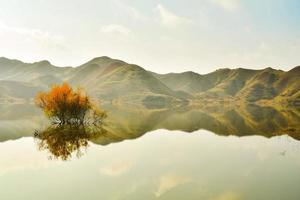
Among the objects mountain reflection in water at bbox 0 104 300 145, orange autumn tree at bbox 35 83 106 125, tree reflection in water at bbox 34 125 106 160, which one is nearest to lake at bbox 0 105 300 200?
tree reflection in water at bbox 34 125 106 160

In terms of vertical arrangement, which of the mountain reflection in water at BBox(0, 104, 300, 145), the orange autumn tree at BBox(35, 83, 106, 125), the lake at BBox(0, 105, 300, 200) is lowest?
the lake at BBox(0, 105, 300, 200)

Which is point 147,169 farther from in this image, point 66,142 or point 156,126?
point 156,126

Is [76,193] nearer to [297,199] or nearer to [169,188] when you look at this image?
[169,188]

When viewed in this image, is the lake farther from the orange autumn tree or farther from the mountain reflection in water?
the orange autumn tree

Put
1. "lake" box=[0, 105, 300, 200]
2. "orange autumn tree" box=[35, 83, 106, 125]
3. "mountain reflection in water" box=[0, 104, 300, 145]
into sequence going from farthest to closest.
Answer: "orange autumn tree" box=[35, 83, 106, 125], "mountain reflection in water" box=[0, 104, 300, 145], "lake" box=[0, 105, 300, 200]

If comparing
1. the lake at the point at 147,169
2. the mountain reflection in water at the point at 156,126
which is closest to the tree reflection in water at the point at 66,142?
the lake at the point at 147,169

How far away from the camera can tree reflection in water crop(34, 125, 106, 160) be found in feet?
149

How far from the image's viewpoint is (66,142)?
5372 centimetres

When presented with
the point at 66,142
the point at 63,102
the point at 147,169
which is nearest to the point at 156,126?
the point at 63,102

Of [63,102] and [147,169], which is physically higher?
[63,102]

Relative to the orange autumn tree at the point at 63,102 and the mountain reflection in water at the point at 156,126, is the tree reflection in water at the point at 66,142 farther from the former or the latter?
the orange autumn tree at the point at 63,102

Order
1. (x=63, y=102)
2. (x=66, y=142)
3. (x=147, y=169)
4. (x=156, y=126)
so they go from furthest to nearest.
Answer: (x=156, y=126) < (x=63, y=102) < (x=66, y=142) < (x=147, y=169)

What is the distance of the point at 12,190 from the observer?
28875 millimetres

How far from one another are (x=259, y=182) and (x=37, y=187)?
740 inches
